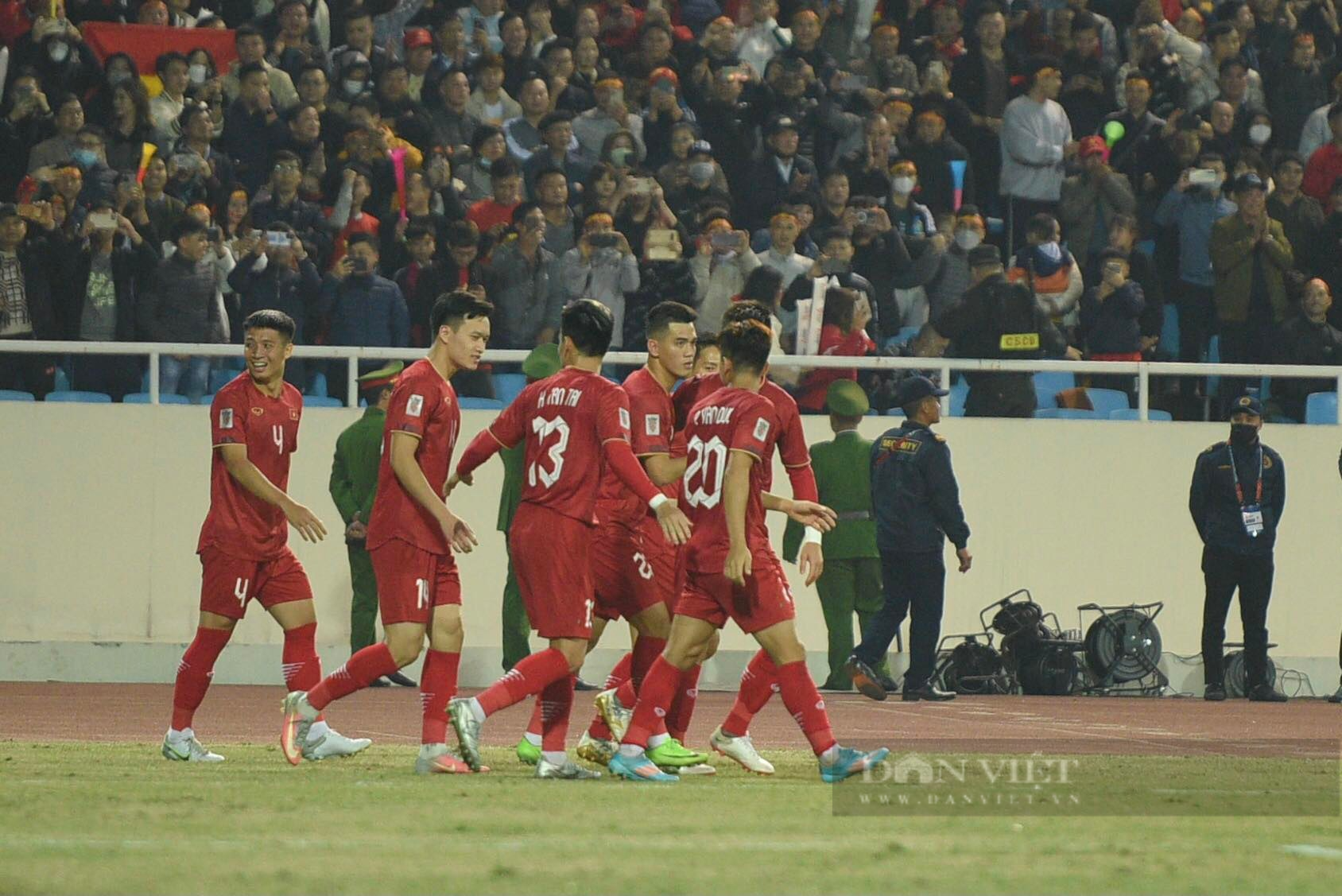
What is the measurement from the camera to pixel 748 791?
8609mm

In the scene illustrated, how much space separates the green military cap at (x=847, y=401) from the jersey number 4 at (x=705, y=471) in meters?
7.23

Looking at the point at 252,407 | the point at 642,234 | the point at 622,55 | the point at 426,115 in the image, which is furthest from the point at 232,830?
the point at 622,55

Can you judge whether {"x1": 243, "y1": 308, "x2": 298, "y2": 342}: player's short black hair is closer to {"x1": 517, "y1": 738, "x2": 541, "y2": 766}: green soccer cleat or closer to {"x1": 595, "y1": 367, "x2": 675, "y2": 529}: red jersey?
{"x1": 595, "y1": 367, "x2": 675, "y2": 529}: red jersey

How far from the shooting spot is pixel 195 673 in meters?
9.95

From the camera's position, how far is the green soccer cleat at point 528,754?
32.0ft

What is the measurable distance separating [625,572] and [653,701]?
1.17 m

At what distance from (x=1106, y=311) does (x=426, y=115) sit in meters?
6.09

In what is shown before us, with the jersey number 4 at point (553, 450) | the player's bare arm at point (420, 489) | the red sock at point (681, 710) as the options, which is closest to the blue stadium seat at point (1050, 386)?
the red sock at point (681, 710)

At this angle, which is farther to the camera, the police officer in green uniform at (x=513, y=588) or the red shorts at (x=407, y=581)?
the police officer in green uniform at (x=513, y=588)

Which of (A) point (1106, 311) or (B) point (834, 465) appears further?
(A) point (1106, 311)

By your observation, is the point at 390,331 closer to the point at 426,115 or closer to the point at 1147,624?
the point at 426,115

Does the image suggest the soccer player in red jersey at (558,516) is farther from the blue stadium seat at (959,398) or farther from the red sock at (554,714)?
the blue stadium seat at (959,398)

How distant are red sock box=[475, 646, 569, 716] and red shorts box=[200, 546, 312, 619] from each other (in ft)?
5.03

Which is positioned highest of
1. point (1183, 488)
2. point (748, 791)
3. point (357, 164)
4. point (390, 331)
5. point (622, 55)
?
point (622, 55)
